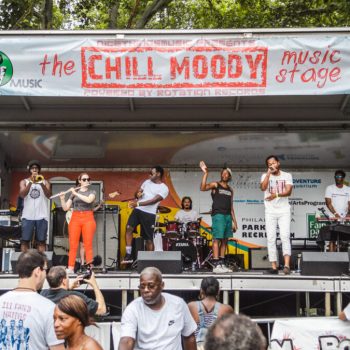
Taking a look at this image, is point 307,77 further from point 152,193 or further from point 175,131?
point 152,193

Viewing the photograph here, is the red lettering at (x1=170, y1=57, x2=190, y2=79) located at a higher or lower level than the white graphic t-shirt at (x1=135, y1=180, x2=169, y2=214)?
higher

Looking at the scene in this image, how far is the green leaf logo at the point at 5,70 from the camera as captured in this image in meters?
9.05

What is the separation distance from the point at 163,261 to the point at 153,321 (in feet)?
13.2

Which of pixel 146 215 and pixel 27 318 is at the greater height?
pixel 146 215

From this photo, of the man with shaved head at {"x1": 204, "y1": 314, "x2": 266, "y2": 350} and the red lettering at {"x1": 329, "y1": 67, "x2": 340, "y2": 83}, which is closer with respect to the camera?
the man with shaved head at {"x1": 204, "y1": 314, "x2": 266, "y2": 350}

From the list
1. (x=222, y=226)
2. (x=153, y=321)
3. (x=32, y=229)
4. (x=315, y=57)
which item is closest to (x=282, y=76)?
(x=315, y=57)

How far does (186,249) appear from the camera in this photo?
1088 centimetres

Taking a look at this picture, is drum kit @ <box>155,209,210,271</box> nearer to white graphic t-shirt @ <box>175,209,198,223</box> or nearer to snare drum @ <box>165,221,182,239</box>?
snare drum @ <box>165,221,182,239</box>

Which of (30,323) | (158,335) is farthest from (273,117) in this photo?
(30,323)

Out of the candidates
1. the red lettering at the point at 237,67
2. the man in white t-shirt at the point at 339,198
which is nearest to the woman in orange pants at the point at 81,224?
the red lettering at the point at 237,67

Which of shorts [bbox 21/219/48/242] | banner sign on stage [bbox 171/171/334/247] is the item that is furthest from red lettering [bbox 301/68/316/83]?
shorts [bbox 21/219/48/242]

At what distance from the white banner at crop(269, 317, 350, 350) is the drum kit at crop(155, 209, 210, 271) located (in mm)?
2923

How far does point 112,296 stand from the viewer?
9344mm

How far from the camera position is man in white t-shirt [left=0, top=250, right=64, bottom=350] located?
13.5ft
